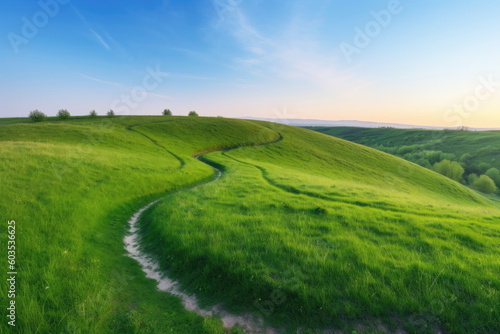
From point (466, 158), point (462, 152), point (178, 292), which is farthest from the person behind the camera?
point (462, 152)

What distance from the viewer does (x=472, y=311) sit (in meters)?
5.53

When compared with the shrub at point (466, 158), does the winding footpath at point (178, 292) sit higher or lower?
higher

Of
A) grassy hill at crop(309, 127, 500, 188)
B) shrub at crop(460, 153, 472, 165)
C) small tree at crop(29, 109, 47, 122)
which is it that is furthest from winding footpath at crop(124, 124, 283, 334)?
shrub at crop(460, 153, 472, 165)

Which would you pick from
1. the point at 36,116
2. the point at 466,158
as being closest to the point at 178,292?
the point at 36,116

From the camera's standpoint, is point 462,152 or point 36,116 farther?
point 462,152

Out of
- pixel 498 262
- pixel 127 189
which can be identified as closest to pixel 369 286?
pixel 498 262

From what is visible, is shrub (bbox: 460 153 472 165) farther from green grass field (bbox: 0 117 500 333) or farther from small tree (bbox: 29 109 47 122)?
small tree (bbox: 29 109 47 122)

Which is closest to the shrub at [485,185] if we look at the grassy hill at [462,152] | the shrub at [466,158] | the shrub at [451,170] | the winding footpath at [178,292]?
the shrub at [451,170]

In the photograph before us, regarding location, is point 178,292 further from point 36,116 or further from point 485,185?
point 485,185

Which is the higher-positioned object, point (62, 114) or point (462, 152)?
point (62, 114)

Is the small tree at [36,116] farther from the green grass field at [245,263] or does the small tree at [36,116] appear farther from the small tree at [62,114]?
the green grass field at [245,263]

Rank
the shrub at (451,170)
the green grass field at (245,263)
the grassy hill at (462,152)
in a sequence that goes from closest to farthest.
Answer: the green grass field at (245,263) → the shrub at (451,170) → the grassy hill at (462,152)

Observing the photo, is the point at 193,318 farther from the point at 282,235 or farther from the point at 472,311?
the point at 472,311

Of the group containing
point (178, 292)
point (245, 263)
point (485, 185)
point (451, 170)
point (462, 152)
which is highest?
point (245, 263)
